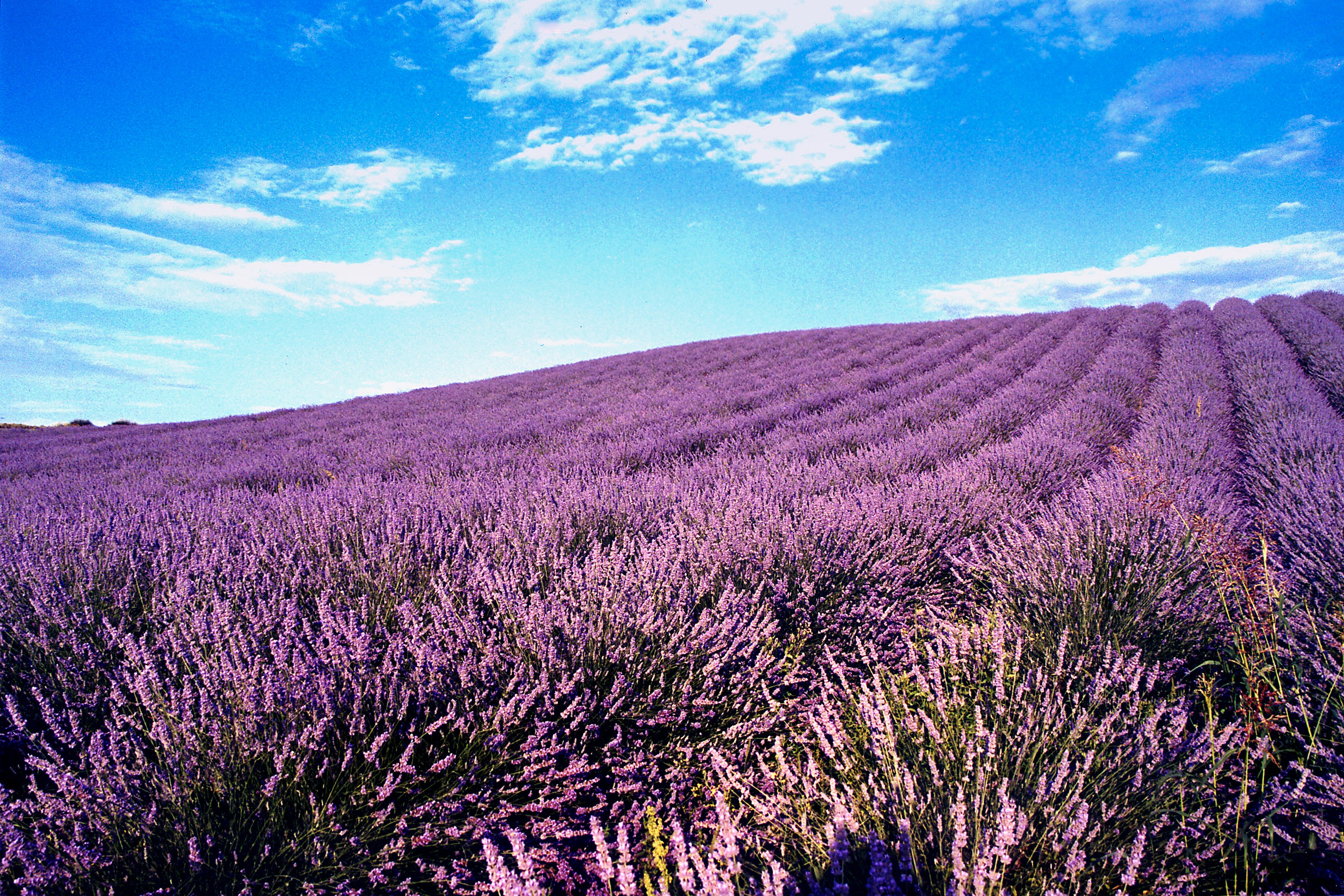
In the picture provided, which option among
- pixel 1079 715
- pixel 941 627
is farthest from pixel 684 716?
pixel 941 627

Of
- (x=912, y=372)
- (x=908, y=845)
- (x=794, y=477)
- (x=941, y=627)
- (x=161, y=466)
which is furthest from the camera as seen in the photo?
(x=912, y=372)

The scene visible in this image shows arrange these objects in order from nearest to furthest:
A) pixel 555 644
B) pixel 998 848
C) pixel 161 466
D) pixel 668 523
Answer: pixel 998 848 → pixel 555 644 → pixel 668 523 → pixel 161 466

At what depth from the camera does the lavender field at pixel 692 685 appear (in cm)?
123

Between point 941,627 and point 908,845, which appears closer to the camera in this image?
point 908,845

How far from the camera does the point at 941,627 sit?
2455 mm

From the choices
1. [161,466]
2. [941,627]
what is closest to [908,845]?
[941,627]

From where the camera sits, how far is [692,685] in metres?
1.89

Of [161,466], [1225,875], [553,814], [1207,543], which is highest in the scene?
[161,466]

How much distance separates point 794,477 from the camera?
3.56m

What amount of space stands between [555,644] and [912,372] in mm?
10175

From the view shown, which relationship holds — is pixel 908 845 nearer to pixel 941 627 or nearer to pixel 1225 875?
pixel 1225 875

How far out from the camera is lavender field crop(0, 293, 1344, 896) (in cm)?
123

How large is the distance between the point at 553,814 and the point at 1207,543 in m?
2.64

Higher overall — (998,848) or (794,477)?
(794,477)
